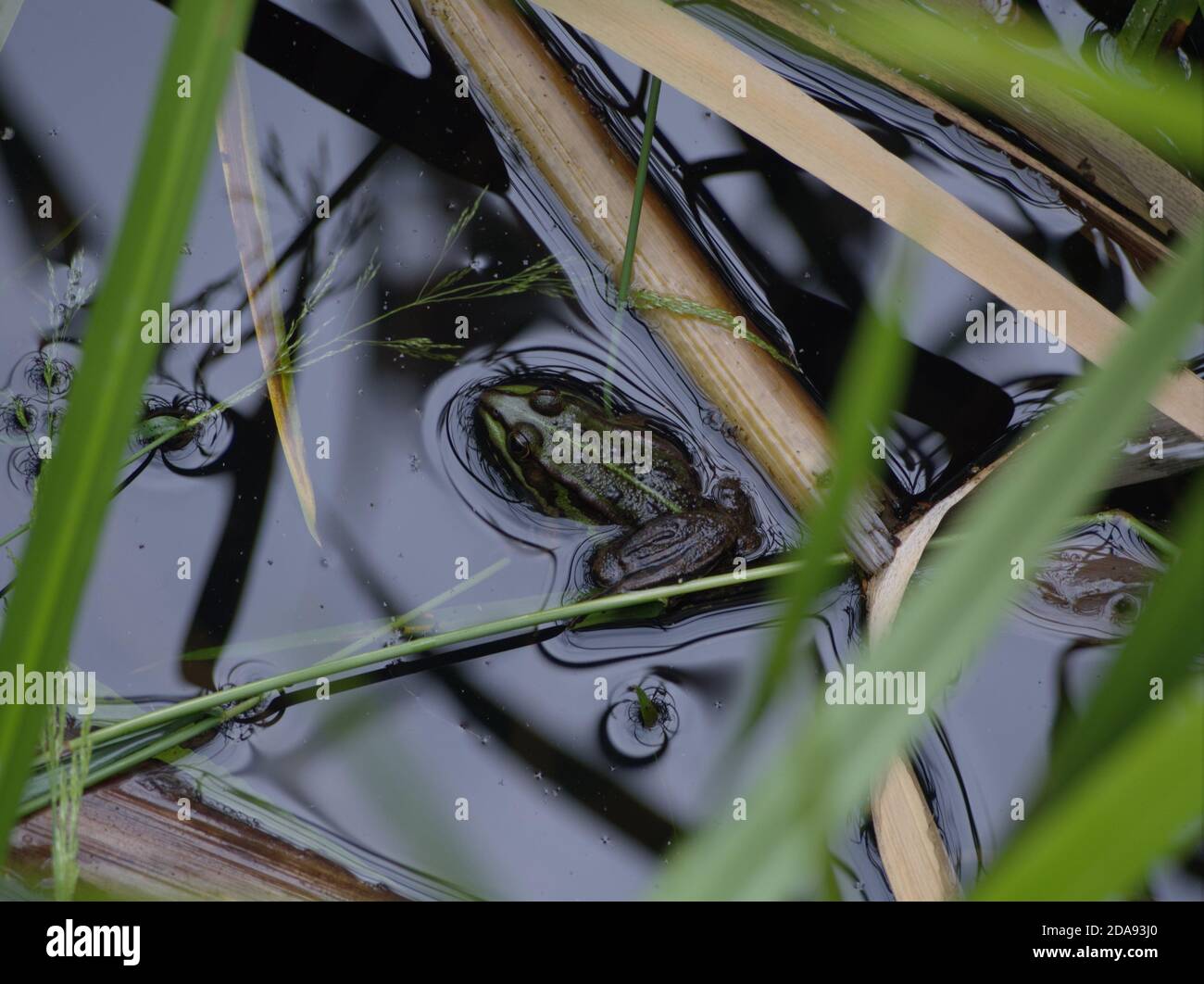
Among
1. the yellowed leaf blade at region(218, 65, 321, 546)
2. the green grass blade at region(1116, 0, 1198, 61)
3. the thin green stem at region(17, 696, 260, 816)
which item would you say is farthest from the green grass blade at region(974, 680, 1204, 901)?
the green grass blade at region(1116, 0, 1198, 61)

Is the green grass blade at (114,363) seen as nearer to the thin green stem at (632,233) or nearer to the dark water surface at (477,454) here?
the thin green stem at (632,233)

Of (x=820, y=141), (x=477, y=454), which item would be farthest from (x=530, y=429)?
(x=820, y=141)

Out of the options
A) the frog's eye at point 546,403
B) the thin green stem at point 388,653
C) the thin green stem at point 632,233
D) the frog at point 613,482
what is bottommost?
the thin green stem at point 388,653

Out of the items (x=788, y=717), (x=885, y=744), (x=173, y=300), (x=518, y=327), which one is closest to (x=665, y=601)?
(x=788, y=717)

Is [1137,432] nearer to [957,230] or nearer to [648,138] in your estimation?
[957,230]

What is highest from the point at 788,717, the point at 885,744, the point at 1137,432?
the point at 1137,432

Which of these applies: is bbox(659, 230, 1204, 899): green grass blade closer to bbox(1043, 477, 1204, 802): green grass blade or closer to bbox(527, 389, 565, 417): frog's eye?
bbox(1043, 477, 1204, 802): green grass blade

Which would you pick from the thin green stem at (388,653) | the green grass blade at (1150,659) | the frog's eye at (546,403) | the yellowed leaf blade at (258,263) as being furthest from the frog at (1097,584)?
the yellowed leaf blade at (258,263)

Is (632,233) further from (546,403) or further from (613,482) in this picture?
(613,482)
